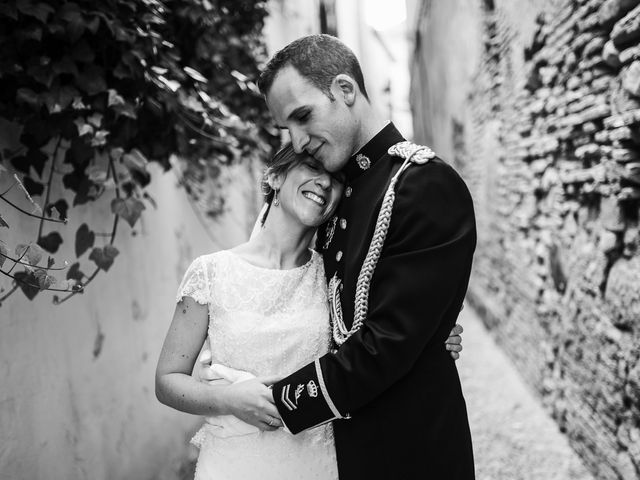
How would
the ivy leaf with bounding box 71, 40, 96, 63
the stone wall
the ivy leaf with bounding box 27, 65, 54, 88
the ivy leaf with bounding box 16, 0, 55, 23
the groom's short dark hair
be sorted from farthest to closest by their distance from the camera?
the stone wall < the ivy leaf with bounding box 71, 40, 96, 63 < the ivy leaf with bounding box 27, 65, 54, 88 < the ivy leaf with bounding box 16, 0, 55, 23 < the groom's short dark hair

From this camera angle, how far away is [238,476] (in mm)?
1701

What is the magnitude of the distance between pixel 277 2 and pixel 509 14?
115 inches

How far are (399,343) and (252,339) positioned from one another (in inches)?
19.3

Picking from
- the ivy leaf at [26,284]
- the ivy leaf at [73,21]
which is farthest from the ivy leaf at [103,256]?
the ivy leaf at [73,21]

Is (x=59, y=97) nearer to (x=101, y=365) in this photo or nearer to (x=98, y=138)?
(x=98, y=138)

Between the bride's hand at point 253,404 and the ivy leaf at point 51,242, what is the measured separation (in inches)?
36.9

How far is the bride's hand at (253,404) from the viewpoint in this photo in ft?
5.01

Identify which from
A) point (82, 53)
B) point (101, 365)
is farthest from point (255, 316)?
point (101, 365)

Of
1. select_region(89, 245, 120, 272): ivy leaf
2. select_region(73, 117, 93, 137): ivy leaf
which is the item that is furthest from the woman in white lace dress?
select_region(73, 117, 93, 137): ivy leaf

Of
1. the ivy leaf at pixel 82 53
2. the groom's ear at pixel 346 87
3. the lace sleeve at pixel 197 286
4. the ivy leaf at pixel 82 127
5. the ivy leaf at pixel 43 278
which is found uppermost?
the ivy leaf at pixel 82 53

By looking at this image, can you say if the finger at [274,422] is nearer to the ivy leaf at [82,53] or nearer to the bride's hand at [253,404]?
the bride's hand at [253,404]

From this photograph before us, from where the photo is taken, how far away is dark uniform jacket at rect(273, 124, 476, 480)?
142 centimetres

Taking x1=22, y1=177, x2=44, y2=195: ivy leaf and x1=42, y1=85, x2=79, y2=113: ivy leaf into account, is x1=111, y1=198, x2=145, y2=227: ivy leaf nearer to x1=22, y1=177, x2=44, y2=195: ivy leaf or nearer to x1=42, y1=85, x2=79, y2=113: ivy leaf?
x1=22, y1=177, x2=44, y2=195: ivy leaf

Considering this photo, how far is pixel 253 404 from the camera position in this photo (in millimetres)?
1535
